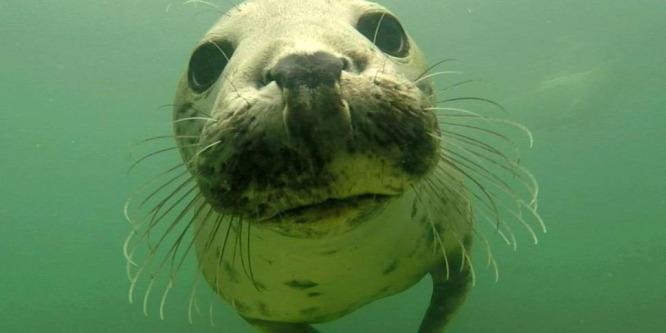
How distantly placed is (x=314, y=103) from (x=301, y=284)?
6.02ft

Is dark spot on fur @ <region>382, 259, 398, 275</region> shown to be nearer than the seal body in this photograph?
No

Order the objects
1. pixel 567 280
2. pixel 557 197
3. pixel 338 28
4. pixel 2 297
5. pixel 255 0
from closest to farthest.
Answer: pixel 338 28 < pixel 255 0 < pixel 567 280 < pixel 2 297 < pixel 557 197

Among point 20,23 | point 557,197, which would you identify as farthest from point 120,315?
point 557,197

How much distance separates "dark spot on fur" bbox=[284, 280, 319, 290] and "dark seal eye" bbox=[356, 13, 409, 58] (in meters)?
1.29

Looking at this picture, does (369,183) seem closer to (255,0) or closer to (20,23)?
(255,0)

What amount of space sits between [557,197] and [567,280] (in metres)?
4.22

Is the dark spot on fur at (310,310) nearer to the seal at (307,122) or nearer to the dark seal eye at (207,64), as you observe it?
the seal at (307,122)

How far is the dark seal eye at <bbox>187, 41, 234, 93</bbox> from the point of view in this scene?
246 centimetres

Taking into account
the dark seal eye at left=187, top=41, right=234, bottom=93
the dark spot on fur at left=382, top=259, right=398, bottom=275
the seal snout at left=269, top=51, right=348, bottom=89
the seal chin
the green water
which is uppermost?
the seal snout at left=269, top=51, right=348, bottom=89

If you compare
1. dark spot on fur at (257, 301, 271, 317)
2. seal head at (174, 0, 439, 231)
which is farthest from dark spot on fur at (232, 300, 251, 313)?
seal head at (174, 0, 439, 231)

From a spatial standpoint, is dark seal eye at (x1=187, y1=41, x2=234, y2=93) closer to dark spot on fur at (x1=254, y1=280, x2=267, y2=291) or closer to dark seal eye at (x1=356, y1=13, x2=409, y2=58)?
dark seal eye at (x1=356, y1=13, x2=409, y2=58)

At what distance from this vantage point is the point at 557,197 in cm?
2248

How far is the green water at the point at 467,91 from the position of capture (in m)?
14.5

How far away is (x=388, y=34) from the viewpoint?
248 centimetres
